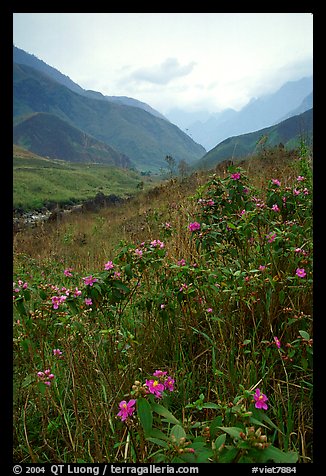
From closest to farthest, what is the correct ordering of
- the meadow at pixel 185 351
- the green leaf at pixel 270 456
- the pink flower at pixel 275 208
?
the green leaf at pixel 270 456, the meadow at pixel 185 351, the pink flower at pixel 275 208

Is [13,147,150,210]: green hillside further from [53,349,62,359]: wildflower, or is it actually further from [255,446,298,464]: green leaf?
[255,446,298,464]: green leaf

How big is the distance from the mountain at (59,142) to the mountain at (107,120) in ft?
48.1

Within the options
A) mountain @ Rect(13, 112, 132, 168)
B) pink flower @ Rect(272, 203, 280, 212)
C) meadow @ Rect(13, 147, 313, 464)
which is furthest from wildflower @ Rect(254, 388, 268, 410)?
mountain @ Rect(13, 112, 132, 168)

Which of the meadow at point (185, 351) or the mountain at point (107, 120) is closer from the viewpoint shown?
the meadow at point (185, 351)

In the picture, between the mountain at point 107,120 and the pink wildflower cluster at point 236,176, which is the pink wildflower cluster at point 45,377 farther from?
the mountain at point 107,120

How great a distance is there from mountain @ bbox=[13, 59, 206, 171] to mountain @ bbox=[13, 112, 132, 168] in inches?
577

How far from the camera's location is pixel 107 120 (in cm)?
16350

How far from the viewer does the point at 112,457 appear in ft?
3.69

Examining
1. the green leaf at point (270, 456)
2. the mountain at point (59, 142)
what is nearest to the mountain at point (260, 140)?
the green leaf at point (270, 456)

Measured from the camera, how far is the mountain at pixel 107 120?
139125 mm

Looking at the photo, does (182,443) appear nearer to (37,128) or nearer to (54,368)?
(54,368)

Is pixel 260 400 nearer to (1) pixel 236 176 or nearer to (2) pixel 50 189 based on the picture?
(1) pixel 236 176
